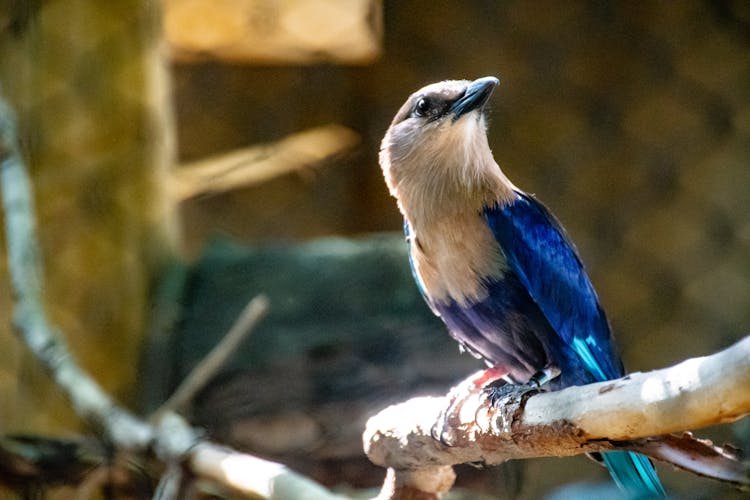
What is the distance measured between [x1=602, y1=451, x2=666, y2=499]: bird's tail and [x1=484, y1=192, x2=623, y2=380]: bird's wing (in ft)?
0.38

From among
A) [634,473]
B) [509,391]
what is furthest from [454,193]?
[634,473]

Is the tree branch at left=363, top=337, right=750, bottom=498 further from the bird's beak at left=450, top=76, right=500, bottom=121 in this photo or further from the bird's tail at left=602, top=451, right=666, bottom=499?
the bird's beak at left=450, top=76, right=500, bottom=121

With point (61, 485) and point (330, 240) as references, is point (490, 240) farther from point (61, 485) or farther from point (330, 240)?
point (330, 240)

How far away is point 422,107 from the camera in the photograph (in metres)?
1.77

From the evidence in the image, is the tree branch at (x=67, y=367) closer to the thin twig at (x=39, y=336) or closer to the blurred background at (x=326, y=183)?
the thin twig at (x=39, y=336)

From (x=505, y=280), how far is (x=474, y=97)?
291 mm

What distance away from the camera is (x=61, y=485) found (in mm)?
2018

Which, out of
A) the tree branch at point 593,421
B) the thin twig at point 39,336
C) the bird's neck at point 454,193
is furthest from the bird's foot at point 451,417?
the thin twig at point 39,336

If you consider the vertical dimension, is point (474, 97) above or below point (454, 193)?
above

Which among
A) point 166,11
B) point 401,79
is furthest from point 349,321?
point 166,11

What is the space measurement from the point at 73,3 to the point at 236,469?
4.08 ft

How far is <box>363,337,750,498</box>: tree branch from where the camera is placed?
0.88m

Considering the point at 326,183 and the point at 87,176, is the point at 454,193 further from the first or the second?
the point at 326,183

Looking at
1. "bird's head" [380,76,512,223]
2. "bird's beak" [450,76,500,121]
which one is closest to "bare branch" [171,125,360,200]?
"bird's head" [380,76,512,223]
